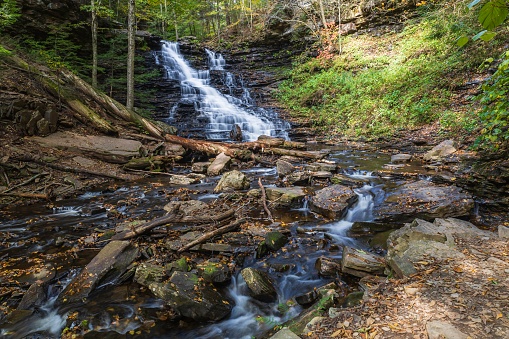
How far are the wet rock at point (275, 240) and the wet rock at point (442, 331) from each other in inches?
109

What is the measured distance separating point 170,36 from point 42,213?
2872 centimetres

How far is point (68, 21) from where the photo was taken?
1440 centimetres

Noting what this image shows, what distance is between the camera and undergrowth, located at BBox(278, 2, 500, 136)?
1258 centimetres

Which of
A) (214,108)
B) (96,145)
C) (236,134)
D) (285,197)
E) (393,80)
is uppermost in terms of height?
(393,80)

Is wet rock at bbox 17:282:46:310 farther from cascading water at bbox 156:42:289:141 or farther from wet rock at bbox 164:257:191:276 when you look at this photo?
cascading water at bbox 156:42:289:141

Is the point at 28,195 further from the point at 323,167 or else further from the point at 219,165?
the point at 323,167

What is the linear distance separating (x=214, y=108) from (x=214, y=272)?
1508 cm

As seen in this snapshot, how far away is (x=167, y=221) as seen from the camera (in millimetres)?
5156

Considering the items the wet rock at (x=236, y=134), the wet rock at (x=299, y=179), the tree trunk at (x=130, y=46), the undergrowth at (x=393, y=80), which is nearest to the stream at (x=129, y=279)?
the wet rock at (x=299, y=179)

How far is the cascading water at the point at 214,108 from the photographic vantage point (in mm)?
16062

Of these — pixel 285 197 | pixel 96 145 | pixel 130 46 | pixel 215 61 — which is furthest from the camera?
pixel 215 61

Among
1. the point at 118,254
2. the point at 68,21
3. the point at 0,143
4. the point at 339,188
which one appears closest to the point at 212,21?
the point at 68,21

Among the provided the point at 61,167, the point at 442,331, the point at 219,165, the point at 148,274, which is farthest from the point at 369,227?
the point at 61,167

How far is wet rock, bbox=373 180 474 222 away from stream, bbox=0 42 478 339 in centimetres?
35
